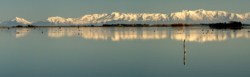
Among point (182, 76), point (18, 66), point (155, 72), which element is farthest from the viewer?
point (18, 66)

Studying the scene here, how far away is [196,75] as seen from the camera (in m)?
14.2

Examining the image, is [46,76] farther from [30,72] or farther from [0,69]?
[0,69]

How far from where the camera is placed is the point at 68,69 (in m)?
15.8

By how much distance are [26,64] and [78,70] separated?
204 inches

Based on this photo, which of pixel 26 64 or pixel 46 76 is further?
pixel 26 64

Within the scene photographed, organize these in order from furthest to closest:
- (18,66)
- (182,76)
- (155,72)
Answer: (18,66) → (155,72) → (182,76)

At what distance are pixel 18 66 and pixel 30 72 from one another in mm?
2543

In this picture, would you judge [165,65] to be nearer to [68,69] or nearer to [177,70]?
[177,70]

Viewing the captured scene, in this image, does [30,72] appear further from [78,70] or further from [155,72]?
[155,72]

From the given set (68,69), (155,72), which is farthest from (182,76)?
(68,69)

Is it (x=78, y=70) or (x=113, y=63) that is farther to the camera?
(x=113, y=63)

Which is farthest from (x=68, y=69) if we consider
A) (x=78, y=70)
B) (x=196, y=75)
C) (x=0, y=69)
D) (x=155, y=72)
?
(x=196, y=75)

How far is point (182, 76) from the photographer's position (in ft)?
46.3

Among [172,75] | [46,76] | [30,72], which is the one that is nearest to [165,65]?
[172,75]
